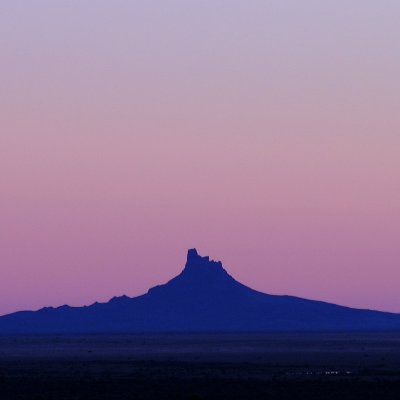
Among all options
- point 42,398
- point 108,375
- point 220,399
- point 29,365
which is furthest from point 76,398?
point 29,365

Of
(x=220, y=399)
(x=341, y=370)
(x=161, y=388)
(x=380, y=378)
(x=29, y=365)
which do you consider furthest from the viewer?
(x=29, y=365)

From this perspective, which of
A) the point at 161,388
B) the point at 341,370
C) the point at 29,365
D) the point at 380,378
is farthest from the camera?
the point at 29,365

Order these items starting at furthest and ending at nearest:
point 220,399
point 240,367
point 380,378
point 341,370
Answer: point 240,367, point 341,370, point 380,378, point 220,399

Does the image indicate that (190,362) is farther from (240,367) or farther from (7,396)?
(7,396)

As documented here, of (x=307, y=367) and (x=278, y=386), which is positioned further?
(x=307, y=367)

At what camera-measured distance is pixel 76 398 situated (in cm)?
5966

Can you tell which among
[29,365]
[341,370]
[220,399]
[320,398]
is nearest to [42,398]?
[220,399]

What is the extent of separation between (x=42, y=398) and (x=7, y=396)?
2.74 metres

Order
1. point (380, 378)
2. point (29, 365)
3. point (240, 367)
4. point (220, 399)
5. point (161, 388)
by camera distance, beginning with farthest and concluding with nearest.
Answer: point (29, 365) → point (240, 367) → point (380, 378) → point (161, 388) → point (220, 399)

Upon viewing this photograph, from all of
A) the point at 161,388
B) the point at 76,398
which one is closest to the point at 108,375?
the point at 161,388

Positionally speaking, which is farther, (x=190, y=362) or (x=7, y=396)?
(x=190, y=362)

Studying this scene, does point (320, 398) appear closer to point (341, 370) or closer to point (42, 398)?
point (42, 398)

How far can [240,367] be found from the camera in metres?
93.3

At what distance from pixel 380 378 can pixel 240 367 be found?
61.1ft
